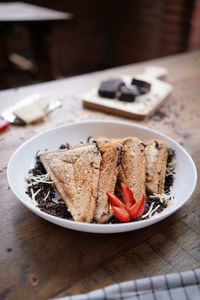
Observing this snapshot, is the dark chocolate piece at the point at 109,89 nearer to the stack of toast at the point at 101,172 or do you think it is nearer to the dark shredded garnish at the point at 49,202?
the stack of toast at the point at 101,172

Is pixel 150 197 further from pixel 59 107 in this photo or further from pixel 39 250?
pixel 59 107

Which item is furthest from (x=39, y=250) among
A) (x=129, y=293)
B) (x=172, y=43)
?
(x=172, y=43)

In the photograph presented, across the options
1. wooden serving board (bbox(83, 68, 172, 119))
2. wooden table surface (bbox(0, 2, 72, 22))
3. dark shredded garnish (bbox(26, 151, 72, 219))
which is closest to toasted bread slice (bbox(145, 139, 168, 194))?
dark shredded garnish (bbox(26, 151, 72, 219))

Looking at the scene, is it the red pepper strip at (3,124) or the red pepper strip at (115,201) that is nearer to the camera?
the red pepper strip at (115,201)

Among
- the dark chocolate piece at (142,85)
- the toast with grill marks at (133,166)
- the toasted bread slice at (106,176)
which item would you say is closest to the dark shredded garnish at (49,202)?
the toasted bread slice at (106,176)

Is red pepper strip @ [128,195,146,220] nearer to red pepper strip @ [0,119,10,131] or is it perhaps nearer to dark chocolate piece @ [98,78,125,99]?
red pepper strip @ [0,119,10,131]
